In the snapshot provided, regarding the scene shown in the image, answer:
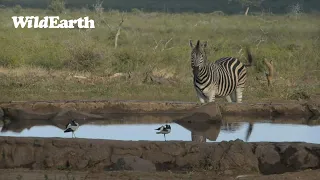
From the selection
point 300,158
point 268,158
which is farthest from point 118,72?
point 300,158

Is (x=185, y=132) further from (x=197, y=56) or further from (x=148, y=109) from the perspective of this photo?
(x=197, y=56)

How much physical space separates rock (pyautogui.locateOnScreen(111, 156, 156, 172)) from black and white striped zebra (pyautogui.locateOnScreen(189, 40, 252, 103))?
6.19 m

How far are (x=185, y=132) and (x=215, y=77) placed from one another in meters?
3.16

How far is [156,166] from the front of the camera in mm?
10914

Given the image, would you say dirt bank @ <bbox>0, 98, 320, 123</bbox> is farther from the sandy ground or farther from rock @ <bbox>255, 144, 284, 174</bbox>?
the sandy ground

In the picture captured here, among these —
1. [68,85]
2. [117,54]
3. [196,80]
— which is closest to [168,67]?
[117,54]

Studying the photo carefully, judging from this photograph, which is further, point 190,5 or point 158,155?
point 190,5

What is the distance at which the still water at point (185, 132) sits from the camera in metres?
14.0

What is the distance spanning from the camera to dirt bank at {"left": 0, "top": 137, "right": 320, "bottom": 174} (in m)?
10.7

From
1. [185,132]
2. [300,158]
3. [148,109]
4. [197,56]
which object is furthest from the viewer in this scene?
[148,109]

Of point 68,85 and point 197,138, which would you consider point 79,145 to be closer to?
point 197,138

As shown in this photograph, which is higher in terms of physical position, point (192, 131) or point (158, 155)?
point (192, 131)

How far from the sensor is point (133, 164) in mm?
10383

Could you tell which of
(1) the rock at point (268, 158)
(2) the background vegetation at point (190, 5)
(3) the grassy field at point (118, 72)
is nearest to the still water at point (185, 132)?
(1) the rock at point (268, 158)
